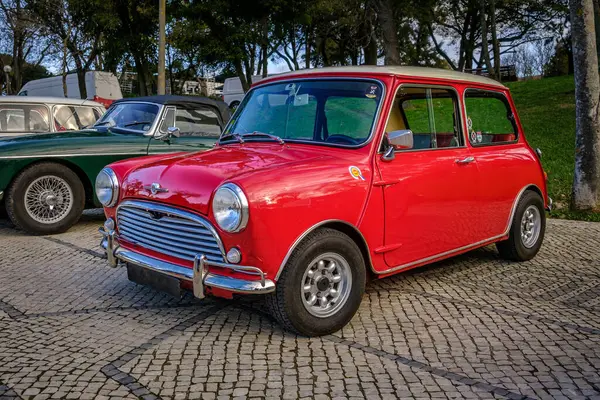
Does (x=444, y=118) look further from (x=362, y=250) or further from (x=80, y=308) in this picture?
(x=80, y=308)

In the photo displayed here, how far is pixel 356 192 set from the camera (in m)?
4.21

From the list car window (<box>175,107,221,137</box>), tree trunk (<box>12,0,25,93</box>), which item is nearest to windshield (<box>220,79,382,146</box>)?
car window (<box>175,107,221,137</box>)

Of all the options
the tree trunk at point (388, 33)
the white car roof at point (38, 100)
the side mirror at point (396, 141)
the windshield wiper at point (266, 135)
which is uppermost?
the tree trunk at point (388, 33)

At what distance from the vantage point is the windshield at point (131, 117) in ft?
27.7

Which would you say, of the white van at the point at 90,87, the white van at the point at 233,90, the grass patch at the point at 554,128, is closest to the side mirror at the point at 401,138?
the grass patch at the point at 554,128

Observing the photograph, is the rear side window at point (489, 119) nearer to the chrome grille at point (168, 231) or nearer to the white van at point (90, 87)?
the chrome grille at point (168, 231)

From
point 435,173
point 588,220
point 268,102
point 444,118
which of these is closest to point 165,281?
point 268,102

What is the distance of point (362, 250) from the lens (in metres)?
4.39

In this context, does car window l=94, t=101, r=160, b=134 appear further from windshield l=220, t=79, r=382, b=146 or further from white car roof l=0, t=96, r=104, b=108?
windshield l=220, t=79, r=382, b=146

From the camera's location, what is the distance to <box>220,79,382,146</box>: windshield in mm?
4625

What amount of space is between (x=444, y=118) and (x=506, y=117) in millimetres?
1397

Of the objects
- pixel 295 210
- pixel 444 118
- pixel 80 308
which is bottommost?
pixel 80 308

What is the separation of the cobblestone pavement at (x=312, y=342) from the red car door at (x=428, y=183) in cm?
50

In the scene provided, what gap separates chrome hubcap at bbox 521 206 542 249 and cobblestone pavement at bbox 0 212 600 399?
0.43 m
